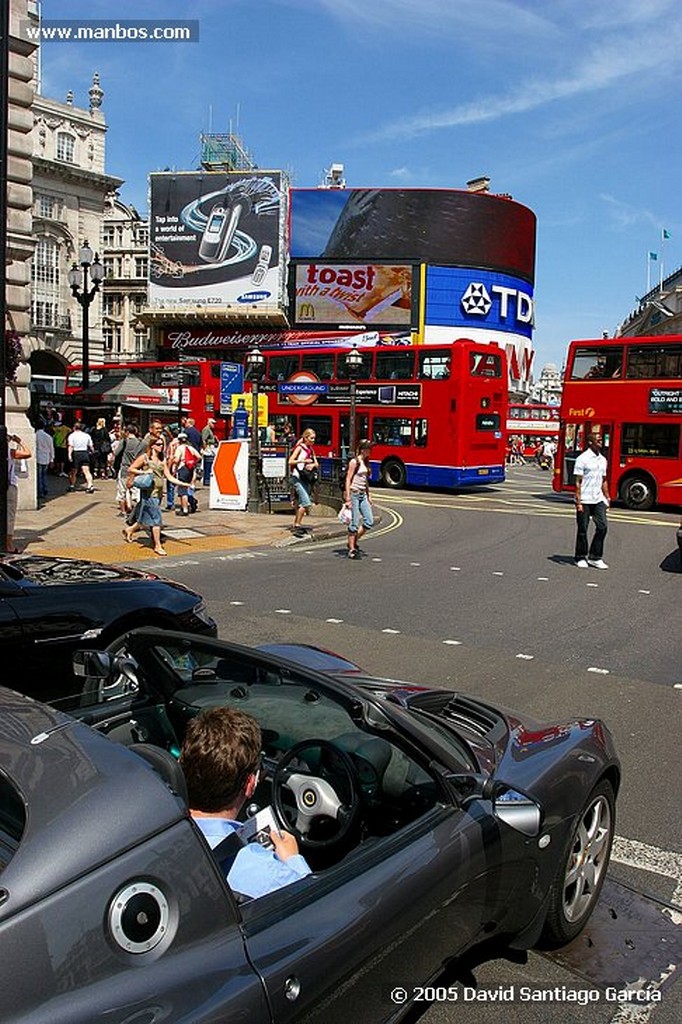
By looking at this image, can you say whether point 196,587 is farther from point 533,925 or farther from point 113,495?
point 113,495

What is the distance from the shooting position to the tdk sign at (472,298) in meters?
58.0

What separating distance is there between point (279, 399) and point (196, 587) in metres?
20.6

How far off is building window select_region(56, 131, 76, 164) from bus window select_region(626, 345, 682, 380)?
55027mm

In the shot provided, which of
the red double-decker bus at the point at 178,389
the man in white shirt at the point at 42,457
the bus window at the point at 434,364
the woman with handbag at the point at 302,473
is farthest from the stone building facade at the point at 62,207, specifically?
the woman with handbag at the point at 302,473

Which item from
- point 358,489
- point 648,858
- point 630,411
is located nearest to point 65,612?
point 648,858

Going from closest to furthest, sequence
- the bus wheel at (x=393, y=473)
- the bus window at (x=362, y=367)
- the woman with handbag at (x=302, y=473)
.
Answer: the woman with handbag at (x=302, y=473) → the bus wheel at (x=393, y=473) → the bus window at (x=362, y=367)

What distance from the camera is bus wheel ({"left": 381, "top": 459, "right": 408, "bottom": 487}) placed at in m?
27.6

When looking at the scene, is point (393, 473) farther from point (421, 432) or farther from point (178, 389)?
point (178, 389)

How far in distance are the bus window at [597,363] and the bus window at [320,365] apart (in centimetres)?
843

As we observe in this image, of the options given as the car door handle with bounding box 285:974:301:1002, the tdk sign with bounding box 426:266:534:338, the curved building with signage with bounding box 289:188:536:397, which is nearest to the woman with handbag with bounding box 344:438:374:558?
the car door handle with bounding box 285:974:301:1002

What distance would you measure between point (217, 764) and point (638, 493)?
2187 centimetres

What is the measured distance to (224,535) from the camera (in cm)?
1531

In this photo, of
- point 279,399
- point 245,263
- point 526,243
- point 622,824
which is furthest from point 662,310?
point 622,824

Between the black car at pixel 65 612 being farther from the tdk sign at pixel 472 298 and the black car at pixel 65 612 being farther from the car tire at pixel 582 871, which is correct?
the tdk sign at pixel 472 298
